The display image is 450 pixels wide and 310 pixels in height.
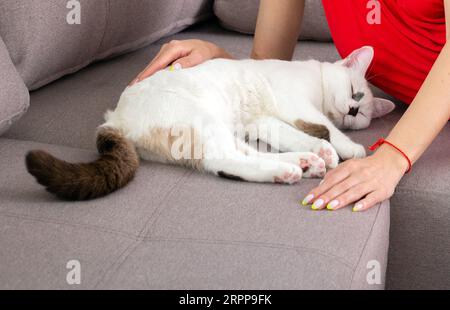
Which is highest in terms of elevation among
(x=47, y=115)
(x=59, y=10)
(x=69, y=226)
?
(x=59, y=10)

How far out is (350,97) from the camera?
162 centimetres

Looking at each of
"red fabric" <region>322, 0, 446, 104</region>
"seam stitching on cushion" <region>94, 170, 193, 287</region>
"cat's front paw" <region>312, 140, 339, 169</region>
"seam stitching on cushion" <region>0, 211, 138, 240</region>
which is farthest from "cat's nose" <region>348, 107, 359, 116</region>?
"seam stitching on cushion" <region>0, 211, 138, 240</region>

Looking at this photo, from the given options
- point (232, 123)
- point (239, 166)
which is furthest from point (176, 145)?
point (232, 123)

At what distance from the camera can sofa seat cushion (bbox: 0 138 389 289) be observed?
900 mm

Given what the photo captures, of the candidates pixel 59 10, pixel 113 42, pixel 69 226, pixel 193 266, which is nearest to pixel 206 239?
pixel 193 266

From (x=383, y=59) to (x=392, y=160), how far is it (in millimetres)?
491

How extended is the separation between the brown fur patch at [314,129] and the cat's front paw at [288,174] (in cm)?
24

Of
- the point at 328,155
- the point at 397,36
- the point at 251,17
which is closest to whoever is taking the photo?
the point at 328,155

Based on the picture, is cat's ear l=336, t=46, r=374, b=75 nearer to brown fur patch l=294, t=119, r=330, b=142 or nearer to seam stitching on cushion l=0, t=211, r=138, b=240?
brown fur patch l=294, t=119, r=330, b=142

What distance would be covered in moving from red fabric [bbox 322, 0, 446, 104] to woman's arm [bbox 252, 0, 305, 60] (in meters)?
0.13

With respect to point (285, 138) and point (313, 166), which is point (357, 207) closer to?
point (313, 166)
